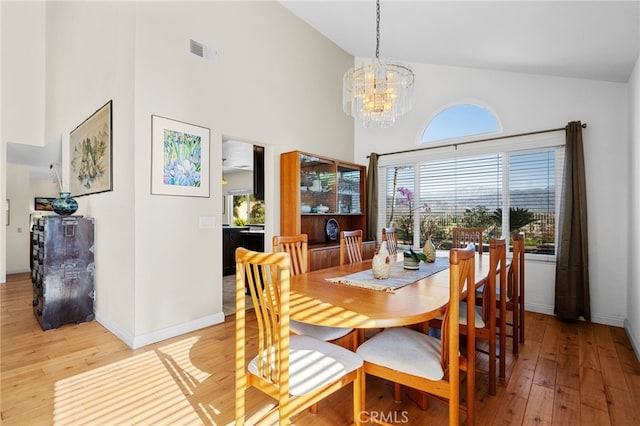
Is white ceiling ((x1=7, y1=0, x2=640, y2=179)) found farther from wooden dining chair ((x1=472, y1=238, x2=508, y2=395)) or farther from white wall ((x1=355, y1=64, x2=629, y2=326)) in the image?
wooden dining chair ((x1=472, y1=238, x2=508, y2=395))

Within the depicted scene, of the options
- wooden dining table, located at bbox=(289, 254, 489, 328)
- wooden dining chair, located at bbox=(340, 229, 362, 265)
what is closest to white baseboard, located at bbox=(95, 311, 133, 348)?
wooden dining table, located at bbox=(289, 254, 489, 328)

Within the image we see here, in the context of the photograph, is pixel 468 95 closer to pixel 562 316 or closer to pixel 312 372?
pixel 562 316

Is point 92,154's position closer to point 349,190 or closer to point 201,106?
point 201,106

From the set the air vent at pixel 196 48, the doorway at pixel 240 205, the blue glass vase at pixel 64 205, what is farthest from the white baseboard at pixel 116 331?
the air vent at pixel 196 48

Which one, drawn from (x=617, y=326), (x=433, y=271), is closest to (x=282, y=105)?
(x=433, y=271)

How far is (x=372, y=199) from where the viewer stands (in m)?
5.03

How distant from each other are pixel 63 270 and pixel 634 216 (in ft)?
19.0

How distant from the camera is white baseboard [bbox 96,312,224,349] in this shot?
107 inches

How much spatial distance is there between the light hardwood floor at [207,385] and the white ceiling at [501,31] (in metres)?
2.60

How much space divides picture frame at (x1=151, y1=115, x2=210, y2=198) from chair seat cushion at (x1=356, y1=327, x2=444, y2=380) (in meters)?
2.40

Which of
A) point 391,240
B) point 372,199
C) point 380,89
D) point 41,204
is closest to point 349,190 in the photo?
point 372,199

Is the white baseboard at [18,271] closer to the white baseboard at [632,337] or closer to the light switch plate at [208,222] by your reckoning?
the light switch plate at [208,222]

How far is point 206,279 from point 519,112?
433 cm

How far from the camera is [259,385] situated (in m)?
1.42
